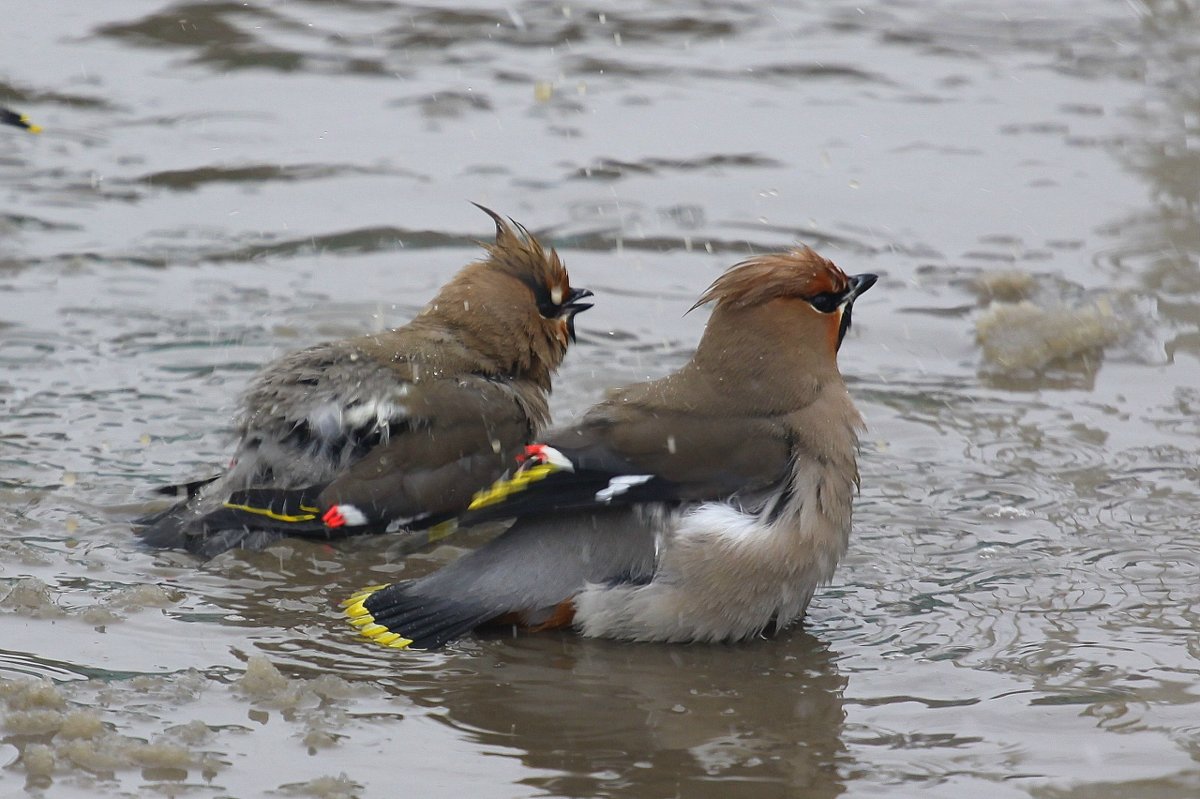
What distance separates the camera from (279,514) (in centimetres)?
558

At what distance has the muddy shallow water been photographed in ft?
14.8

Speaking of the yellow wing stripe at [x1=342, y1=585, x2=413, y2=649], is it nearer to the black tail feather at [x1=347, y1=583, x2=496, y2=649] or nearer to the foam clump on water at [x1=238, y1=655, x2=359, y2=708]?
the black tail feather at [x1=347, y1=583, x2=496, y2=649]

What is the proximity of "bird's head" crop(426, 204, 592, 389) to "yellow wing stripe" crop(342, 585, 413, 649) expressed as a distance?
1.26 metres

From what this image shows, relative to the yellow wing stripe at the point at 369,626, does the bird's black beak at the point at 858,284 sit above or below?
above

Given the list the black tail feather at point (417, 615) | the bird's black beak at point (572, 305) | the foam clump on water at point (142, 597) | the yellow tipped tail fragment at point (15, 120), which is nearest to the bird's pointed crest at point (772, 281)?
the bird's black beak at point (572, 305)

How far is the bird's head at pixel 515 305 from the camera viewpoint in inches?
245

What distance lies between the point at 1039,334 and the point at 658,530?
2.72 meters

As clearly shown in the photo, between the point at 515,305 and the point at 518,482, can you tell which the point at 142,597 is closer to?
the point at 518,482

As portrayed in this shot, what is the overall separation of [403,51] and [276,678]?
21.7 ft

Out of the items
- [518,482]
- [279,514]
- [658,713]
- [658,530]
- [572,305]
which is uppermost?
[572,305]

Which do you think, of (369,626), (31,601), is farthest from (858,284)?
(31,601)

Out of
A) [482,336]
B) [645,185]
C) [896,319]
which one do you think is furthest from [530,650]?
[645,185]

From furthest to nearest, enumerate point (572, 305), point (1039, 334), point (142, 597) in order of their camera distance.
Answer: point (1039, 334) < point (572, 305) < point (142, 597)

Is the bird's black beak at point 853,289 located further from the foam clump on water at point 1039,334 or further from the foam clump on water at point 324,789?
the foam clump on water at point 324,789
